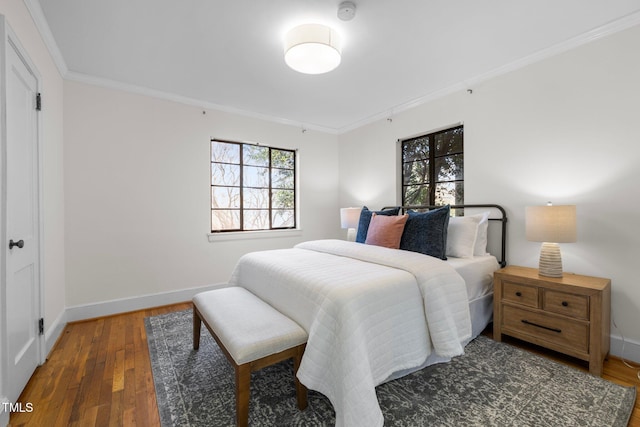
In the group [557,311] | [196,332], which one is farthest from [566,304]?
[196,332]

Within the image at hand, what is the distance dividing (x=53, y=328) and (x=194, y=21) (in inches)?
107

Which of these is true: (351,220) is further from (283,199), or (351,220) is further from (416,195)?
(283,199)

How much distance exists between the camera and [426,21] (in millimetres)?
1980

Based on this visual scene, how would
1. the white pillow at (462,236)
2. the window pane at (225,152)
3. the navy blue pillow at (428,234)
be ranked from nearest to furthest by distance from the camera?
the navy blue pillow at (428,234)
the white pillow at (462,236)
the window pane at (225,152)

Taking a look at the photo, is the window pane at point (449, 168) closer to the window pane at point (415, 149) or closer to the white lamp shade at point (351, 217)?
the window pane at point (415, 149)

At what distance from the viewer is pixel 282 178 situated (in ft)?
13.9

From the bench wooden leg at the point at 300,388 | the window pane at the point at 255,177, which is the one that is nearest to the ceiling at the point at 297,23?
the window pane at the point at 255,177

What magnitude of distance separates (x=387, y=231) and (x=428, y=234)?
0.38 metres

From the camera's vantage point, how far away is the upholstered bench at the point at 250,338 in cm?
133

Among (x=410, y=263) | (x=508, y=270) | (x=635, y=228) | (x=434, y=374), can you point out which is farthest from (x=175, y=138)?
(x=635, y=228)

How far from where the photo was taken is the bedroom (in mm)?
2023

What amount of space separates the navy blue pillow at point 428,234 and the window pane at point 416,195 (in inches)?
38.0

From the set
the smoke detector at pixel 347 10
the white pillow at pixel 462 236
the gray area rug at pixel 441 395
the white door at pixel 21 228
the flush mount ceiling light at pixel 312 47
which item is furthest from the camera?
the white pillow at pixel 462 236

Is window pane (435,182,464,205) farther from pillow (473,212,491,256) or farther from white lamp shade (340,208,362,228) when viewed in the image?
white lamp shade (340,208,362,228)
